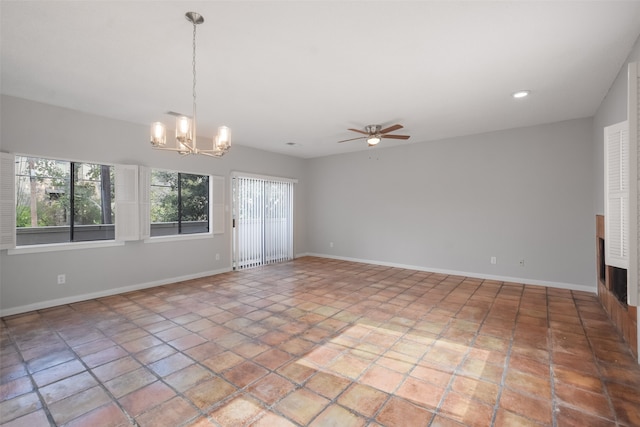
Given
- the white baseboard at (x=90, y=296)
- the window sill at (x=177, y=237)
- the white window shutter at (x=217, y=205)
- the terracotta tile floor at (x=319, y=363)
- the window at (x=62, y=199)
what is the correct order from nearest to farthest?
the terracotta tile floor at (x=319, y=363) < the white baseboard at (x=90, y=296) < the window at (x=62, y=199) < the window sill at (x=177, y=237) < the white window shutter at (x=217, y=205)

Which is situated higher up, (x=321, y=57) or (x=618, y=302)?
(x=321, y=57)

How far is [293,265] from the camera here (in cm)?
654

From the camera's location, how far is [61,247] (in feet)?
12.6

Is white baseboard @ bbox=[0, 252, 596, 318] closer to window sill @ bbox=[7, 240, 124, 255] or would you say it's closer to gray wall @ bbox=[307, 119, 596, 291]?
gray wall @ bbox=[307, 119, 596, 291]

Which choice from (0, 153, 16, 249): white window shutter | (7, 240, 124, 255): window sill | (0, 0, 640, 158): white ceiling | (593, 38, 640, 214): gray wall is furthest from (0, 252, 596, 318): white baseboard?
(0, 0, 640, 158): white ceiling

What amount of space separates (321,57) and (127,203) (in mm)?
3736

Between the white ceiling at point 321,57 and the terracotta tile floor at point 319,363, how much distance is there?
2714 millimetres

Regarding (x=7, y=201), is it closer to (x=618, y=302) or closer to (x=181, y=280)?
(x=181, y=280)

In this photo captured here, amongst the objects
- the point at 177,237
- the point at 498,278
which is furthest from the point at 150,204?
the point at 498,278

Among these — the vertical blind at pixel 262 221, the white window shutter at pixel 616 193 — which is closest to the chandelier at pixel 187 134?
the white window shutter at pixel 616 193

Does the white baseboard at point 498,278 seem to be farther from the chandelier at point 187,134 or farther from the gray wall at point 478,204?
the chandelier at point 187,134

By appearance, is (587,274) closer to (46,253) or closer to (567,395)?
(567,395)

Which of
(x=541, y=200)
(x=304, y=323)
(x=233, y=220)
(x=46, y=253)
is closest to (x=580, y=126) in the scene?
(x=541, y=200)

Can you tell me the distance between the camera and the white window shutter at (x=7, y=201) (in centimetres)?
337
